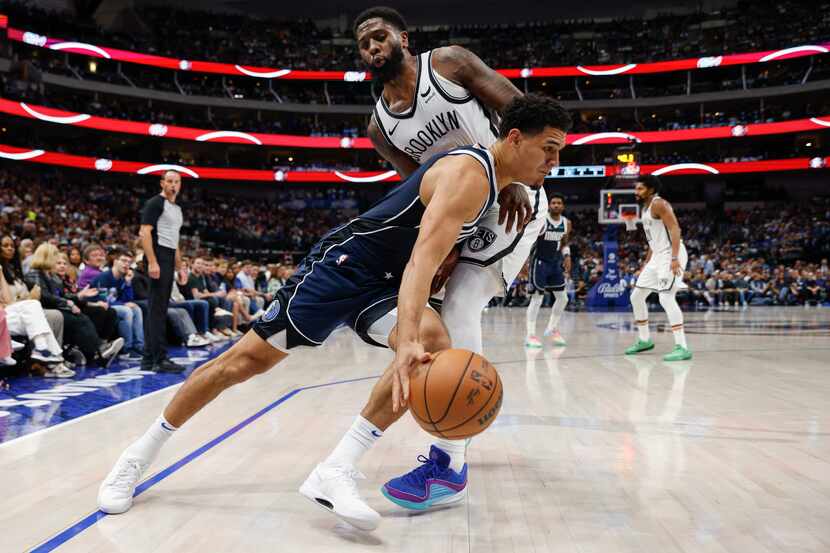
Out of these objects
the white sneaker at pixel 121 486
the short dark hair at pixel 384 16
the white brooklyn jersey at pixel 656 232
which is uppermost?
the short dark hair at pixel 384 16

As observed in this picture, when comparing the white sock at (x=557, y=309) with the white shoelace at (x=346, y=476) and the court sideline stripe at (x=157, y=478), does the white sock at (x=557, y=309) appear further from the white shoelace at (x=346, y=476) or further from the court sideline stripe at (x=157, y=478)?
the white shoelace at (x=346, y=476)

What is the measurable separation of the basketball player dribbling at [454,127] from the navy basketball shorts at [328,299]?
13.0 inches

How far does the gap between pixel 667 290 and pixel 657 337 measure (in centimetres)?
264

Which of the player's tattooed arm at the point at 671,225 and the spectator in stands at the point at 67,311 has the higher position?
the player's tattooed arm at the point at 671,225

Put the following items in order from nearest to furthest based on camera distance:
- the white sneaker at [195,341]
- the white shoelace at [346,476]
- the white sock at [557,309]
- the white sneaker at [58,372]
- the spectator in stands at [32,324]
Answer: the white shoelace at [346,476], the spectator in stands at [32,324], the white sneaker at [58,372], the white sneaker at [195,341], the white sock at [557,309]

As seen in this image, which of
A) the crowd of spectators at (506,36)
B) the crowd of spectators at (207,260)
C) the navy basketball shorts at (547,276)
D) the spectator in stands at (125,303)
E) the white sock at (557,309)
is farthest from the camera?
the crowd of spectators at (506,36)

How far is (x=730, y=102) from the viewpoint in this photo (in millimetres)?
32688

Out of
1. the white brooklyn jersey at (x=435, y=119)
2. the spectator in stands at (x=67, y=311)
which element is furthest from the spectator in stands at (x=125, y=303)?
the white brooklyn jersey at (x=435, y=119)

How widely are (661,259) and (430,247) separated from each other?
5793 mm

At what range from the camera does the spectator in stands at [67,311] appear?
5605mm

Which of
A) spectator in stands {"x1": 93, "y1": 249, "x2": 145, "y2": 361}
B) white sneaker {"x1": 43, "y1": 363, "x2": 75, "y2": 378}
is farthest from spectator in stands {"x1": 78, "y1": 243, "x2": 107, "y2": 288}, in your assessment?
white sneaker {"x1": 43, "y1": 363, "x2": 75, "y2": 378}

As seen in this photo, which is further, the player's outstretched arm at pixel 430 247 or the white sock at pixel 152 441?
the white sock at pixel 152 441

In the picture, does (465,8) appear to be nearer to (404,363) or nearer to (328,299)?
(328,299)

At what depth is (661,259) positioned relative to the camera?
713 centimetres
